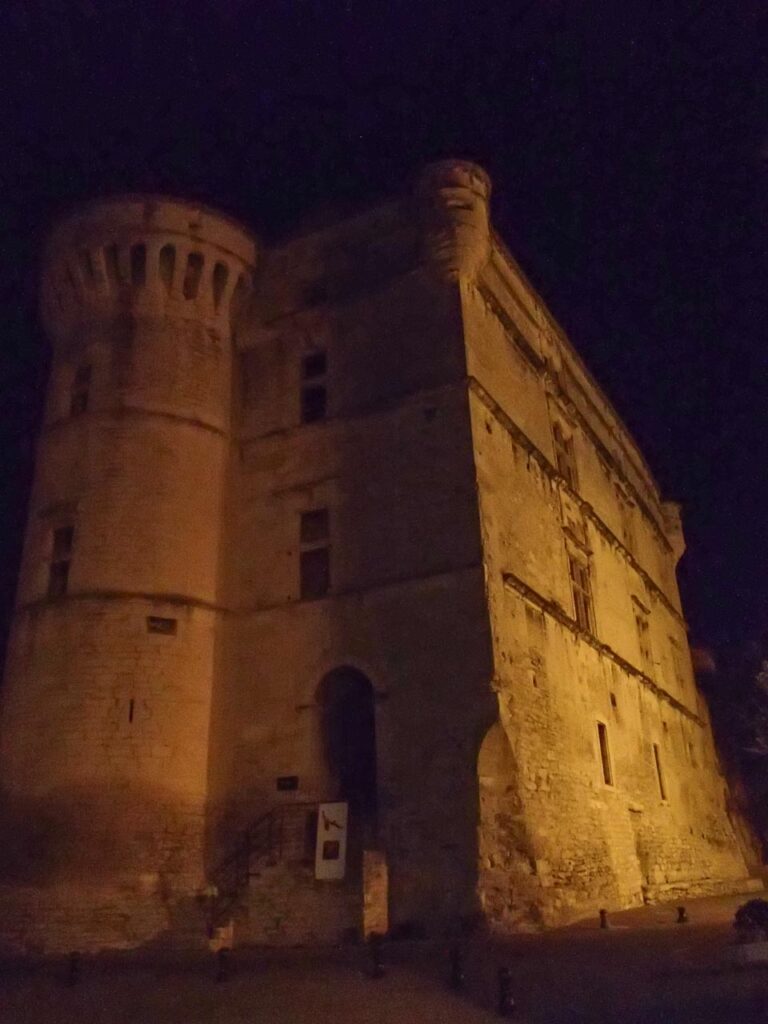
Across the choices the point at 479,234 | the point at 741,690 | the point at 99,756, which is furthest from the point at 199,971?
the point at 741,690

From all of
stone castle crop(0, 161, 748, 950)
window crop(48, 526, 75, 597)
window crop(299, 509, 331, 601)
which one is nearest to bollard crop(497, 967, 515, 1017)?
stone castle crop(0, 161, 748, 950)

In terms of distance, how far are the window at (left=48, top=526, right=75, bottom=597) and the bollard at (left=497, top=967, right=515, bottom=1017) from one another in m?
11.2

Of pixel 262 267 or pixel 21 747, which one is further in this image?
pixel 262 267

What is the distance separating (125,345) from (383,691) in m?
9.54

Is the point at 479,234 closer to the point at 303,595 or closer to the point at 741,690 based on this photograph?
the point at 303,595

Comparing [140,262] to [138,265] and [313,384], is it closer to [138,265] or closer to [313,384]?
[138,265]

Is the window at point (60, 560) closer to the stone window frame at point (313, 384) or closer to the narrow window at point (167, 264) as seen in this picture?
the stone window frame at point (313, 384)

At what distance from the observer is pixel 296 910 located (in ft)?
50.0

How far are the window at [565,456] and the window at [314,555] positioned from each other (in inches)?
283

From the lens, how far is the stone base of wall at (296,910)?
15.0 meters

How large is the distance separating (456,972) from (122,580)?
9.72 meters

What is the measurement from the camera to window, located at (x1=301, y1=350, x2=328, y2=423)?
20453 millimetres

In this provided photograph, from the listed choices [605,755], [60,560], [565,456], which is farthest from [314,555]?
[565,456]

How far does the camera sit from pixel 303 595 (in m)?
18.4
